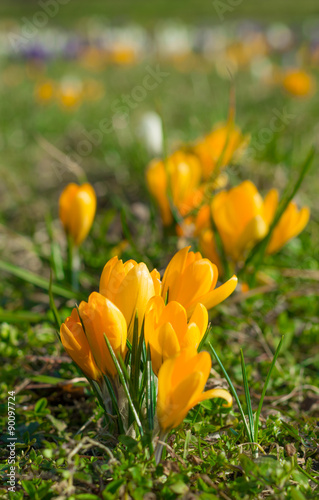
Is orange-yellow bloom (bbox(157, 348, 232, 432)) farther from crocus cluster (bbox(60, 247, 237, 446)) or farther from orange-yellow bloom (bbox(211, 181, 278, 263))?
orange-yellow bloom (bbox(211, 181, 278, 263))

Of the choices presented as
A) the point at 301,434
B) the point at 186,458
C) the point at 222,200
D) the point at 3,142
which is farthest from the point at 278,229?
the point at 3,142

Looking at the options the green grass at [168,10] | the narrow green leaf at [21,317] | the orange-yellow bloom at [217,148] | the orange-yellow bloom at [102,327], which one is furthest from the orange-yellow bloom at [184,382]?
the green grass at [168,10]

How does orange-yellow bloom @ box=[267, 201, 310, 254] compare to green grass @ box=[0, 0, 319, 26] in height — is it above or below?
above

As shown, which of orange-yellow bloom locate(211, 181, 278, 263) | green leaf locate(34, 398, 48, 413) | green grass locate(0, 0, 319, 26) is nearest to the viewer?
green leaf locate(34, 398, 48, 413)

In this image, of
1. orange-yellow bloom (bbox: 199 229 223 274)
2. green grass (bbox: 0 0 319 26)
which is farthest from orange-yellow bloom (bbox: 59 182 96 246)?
green grass (bbox: 0 0 319 26)

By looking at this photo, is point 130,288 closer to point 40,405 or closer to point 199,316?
point 199,316

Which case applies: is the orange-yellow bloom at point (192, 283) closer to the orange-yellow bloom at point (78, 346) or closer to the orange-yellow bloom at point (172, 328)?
the orange-yellow bloom at point (172, 328)

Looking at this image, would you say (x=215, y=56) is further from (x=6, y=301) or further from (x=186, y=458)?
(x=186, y=458)
